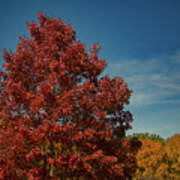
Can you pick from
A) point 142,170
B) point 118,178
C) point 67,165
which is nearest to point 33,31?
point 67,165

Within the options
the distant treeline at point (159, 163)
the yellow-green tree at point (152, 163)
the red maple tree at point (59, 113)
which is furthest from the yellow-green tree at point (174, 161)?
the red maple tree at point (59, 113)

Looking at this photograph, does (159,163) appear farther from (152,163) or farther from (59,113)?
(59,113)

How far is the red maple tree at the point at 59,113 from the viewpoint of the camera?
9094 millimetres

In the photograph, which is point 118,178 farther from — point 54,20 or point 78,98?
point 54,20

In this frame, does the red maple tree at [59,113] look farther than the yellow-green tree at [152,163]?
No

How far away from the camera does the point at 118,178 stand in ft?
37.1

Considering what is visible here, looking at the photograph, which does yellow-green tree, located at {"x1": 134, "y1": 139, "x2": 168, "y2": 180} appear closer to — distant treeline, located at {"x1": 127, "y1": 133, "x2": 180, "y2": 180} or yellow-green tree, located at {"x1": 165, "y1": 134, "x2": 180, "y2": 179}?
distant treeline, located at {"x1": 127, "y1": 133, "x2": 180, "y2": 180}

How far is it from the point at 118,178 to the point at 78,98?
4.64 metres

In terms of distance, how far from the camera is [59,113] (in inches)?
365

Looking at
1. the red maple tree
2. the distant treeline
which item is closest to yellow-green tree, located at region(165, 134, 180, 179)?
the distant treeline

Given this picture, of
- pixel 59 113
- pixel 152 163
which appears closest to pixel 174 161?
pixel 152 163

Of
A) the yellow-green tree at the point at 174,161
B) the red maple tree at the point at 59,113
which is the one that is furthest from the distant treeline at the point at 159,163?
the red maple tree at the point at 59,113

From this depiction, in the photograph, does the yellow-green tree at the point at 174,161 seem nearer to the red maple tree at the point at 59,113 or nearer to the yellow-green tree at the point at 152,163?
the yellow-green tree at the point at 152,163

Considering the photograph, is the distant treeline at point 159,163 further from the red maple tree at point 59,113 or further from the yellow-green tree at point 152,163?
the red maple tree at point 59,113
